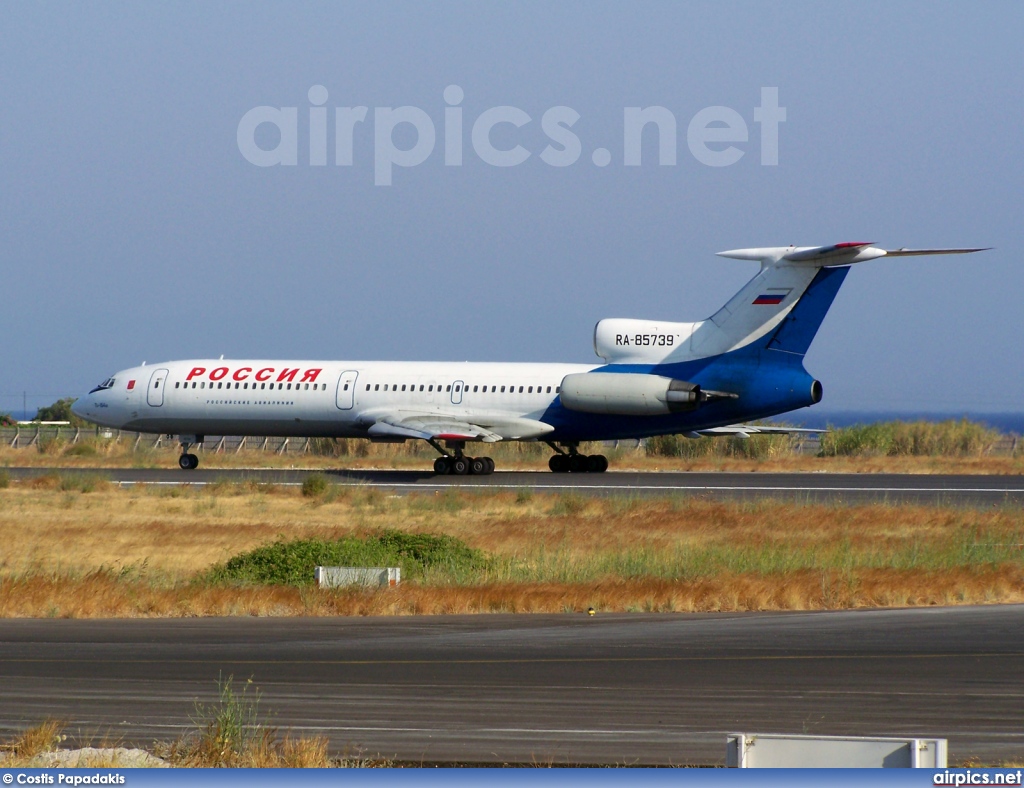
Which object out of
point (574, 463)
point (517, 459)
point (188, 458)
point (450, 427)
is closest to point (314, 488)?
point (450, 427)

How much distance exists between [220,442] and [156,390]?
25177mm

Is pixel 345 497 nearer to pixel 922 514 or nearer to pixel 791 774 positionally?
pixel 922 514

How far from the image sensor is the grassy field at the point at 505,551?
18.2 metres

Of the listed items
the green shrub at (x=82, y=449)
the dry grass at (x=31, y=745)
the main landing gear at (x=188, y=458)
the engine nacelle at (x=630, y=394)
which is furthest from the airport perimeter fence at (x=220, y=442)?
the dry grass at (x=31, y=745)

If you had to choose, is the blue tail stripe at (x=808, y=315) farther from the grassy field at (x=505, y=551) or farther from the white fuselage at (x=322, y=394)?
the grassy field at (x=505, y=551)

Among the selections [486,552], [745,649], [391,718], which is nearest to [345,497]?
[486,552]

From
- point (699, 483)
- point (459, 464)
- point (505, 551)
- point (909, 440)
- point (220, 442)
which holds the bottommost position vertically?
point (505, 551)

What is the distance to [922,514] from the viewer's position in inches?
1202

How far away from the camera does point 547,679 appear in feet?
39.3

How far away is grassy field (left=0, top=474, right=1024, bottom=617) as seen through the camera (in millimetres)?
Answer: 18250

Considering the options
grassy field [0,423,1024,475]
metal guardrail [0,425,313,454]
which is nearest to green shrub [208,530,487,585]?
grassy field [0,423,1024,475]

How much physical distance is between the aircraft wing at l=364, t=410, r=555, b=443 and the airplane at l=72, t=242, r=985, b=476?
46mm

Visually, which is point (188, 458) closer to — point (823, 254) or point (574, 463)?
point (574, 463)

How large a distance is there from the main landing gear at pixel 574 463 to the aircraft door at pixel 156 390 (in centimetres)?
1374
